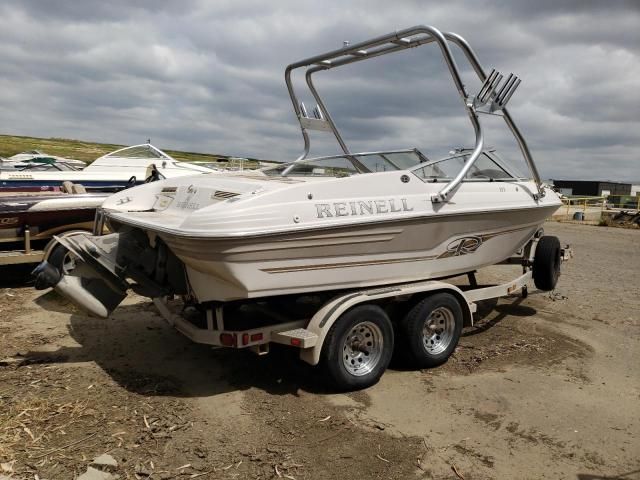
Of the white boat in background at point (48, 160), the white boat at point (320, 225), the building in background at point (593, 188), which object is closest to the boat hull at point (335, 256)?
the white boat at point (320, 225)

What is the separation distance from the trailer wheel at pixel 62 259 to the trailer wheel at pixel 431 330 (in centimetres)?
278

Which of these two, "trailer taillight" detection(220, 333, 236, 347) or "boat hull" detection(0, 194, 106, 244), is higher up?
"boat hull" detection(0, 194, 106, 244)

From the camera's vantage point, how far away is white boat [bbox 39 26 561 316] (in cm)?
397

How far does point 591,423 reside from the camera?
3.96 metres

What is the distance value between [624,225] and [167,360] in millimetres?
18388

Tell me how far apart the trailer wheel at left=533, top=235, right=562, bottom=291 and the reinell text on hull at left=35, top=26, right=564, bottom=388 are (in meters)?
1.05

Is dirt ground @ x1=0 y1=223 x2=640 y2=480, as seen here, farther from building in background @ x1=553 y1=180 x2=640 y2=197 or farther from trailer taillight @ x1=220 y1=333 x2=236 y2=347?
building in background @ x1=553 y1=180 x2=640 y2=197

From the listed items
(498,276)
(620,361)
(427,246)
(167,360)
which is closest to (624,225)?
(498,276)

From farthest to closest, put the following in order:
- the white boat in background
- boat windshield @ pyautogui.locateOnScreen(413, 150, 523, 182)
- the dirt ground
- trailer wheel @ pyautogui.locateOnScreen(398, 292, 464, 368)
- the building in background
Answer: the building in background, the white boat in background, boat windshield @ pyautogui.locateOnScreen(413, 150, 523, 182), trailer wheel @ pyautogui.locateOnScreen(398, 292, 464, 368), the dirt ground

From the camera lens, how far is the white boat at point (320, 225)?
13.0ft

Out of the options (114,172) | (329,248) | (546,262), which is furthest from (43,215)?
(546,262)

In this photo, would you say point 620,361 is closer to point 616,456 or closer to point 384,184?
point 616,456

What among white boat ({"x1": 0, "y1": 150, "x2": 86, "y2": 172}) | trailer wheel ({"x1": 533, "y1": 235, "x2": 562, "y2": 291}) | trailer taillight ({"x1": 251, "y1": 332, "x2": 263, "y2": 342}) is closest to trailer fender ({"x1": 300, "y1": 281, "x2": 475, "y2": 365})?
trailer taillight ({"x1": 251, "y1": 332, "x2": 263, "y2": 342})

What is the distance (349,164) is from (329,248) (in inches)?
67.9
